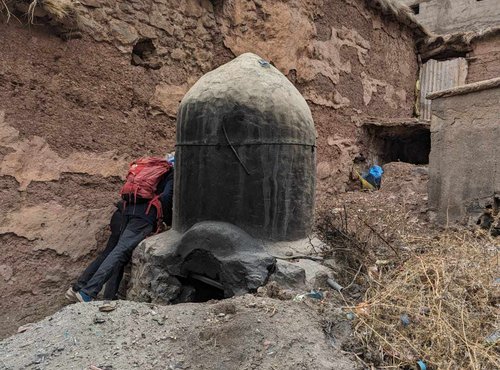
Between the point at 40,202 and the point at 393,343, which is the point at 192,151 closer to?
the point at 40,202

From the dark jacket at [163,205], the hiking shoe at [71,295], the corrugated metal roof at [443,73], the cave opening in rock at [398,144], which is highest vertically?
the corrugated metal roof at [443,73]

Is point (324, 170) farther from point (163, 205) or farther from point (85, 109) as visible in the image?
point (85, 109)

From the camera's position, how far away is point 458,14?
41.5ft

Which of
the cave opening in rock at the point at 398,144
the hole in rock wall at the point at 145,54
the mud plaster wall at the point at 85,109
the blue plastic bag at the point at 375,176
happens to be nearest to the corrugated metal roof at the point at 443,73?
the cave opening in rock at the point at 398,144

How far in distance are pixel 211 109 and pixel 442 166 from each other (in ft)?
9.81

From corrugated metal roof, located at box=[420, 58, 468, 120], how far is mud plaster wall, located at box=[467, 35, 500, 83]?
0.49ft

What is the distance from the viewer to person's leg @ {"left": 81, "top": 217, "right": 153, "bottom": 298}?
3619 mm

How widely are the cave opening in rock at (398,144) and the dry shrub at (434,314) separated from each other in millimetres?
4671

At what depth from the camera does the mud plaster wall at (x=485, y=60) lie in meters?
8.86

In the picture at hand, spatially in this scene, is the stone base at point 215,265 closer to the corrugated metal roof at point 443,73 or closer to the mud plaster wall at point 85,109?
the mud plaster wall at point 85,109

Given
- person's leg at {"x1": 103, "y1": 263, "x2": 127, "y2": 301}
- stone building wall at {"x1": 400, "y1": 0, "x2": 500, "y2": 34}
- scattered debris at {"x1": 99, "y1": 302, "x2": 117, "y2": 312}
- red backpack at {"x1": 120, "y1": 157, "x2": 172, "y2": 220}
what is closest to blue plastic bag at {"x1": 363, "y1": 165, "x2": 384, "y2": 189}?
red backpack at {"x1": 120, "y1": 157, "x2": 172, "y2": 220}

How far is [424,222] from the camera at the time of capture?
5211mm

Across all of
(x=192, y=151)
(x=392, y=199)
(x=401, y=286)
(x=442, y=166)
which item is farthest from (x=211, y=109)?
(x=392, y=199)

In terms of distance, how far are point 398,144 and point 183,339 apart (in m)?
6.74
